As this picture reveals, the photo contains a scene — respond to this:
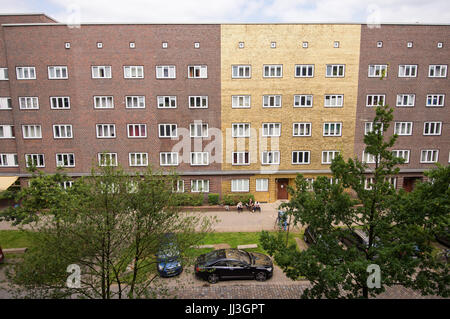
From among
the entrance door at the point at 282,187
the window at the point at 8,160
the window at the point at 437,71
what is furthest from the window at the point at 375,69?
the window at the point at 8,160

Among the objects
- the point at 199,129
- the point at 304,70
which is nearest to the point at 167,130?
the point at 199,129

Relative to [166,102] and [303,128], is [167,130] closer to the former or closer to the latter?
[166,102]

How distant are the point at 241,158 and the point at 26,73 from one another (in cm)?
2131

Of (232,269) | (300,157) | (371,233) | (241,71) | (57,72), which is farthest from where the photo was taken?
(300,157)

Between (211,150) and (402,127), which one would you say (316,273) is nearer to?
(211,150)

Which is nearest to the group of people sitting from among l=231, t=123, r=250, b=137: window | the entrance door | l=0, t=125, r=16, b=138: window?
the entrance door

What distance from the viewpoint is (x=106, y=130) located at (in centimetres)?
2544

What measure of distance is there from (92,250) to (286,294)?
8470 millimetres

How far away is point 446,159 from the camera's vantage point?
26.6m

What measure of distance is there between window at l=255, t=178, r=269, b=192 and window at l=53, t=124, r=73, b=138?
18308 mm

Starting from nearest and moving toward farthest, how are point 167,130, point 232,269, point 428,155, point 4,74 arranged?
point 232,269 → point 4,74 → point 167,130 → point 428,155

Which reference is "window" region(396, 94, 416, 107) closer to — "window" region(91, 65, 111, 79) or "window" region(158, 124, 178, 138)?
"window" region(158, 124, 178, 138)

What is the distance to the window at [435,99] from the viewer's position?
25836mm
